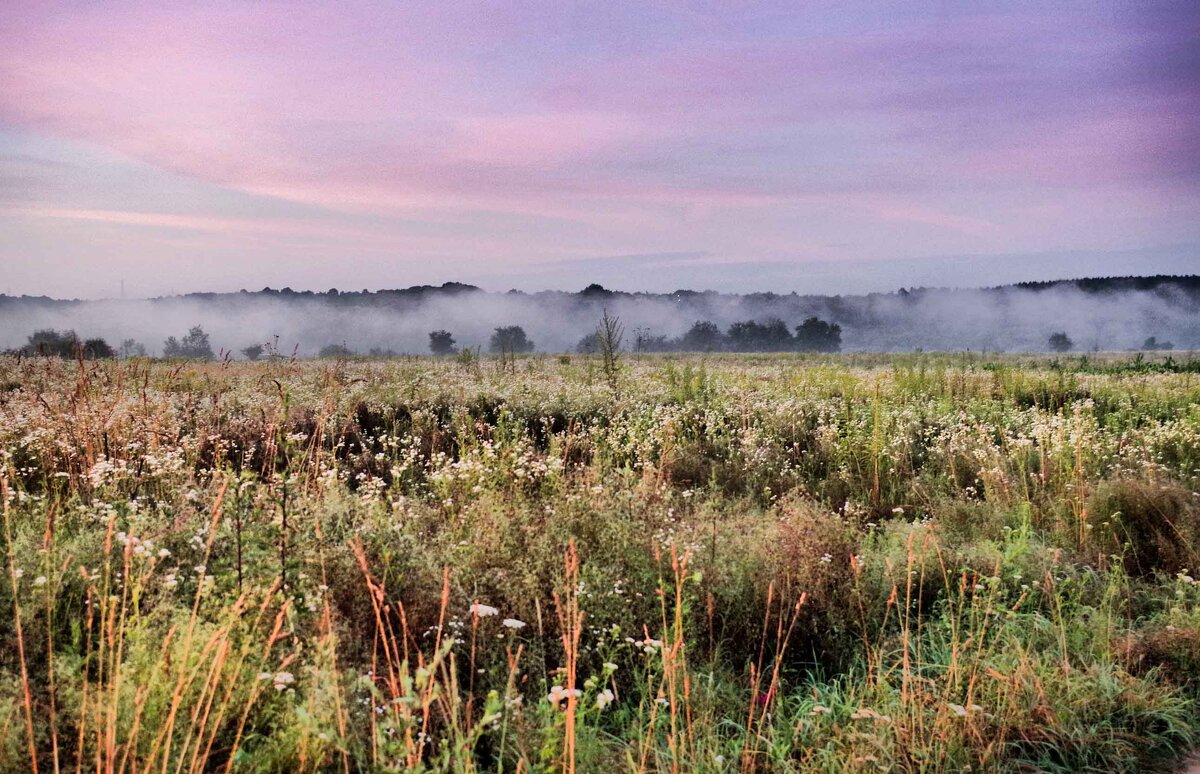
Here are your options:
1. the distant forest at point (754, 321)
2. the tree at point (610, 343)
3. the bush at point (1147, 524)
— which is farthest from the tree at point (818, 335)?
the bush at point (1147, 524)

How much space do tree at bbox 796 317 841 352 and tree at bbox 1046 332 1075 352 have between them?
41.9 metres

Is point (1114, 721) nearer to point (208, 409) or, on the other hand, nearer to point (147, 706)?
point (147, 706)

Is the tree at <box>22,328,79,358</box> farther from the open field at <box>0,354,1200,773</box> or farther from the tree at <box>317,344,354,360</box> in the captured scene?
the tree at <box>317,344,354,360</box>

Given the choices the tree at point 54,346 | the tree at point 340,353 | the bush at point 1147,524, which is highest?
the tree at point 54,346

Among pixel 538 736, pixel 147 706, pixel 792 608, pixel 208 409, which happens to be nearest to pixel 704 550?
pixel 792 608

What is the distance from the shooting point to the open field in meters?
2.75

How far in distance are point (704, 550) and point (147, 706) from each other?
3.38 metres

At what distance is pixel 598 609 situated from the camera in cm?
414

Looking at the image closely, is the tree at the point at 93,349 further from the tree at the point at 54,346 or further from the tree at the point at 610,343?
the tree at the point at 610,343

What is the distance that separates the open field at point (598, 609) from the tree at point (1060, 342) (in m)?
161

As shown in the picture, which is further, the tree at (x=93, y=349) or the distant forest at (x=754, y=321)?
the distant forest at (x=754, y=321)

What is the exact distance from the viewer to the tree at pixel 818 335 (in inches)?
5817

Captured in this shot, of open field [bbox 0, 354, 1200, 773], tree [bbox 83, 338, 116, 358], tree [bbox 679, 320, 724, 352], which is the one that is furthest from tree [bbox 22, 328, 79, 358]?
tree [bbox 679, 320, 724, 352]

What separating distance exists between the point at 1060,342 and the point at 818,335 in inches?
1955
